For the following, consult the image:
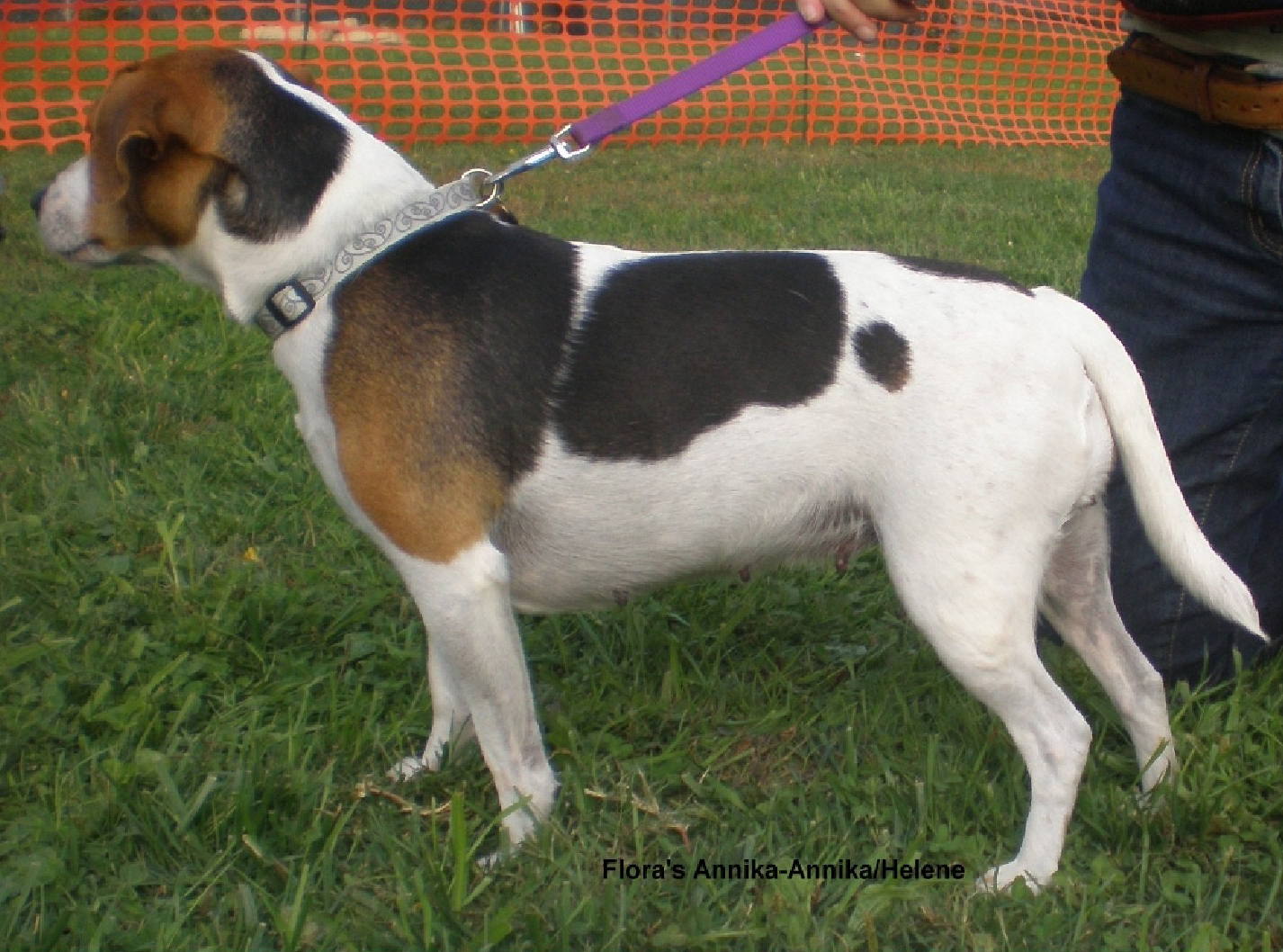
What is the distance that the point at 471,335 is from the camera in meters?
2.63

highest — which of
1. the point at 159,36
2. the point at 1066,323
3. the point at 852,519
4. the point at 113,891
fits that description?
the point at 1066,323

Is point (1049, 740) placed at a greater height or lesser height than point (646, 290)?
lesser

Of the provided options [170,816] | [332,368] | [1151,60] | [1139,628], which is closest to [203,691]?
[170,816]

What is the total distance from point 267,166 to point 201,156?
14 cm

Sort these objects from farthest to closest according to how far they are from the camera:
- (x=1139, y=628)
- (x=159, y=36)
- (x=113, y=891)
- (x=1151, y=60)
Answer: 1. (x=159, y=36)
2. (x=1139, y=628)
3. (x=1151, y=60)
4. (x=113, y=891)

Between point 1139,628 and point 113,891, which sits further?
point 1139,628

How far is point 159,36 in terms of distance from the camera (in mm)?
15469

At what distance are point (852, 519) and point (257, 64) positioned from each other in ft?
5.15

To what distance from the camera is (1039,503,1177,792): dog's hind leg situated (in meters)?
2.92

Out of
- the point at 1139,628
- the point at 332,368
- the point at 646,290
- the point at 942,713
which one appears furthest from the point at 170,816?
the point at 1139,628

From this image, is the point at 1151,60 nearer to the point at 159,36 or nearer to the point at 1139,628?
the point at 1139,628

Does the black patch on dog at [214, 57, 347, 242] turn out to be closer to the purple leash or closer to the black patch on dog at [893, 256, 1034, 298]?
the purple leash

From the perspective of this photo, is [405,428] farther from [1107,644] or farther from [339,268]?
[1107,644]

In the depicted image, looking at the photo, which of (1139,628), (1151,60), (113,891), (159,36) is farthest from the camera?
(159,36)
